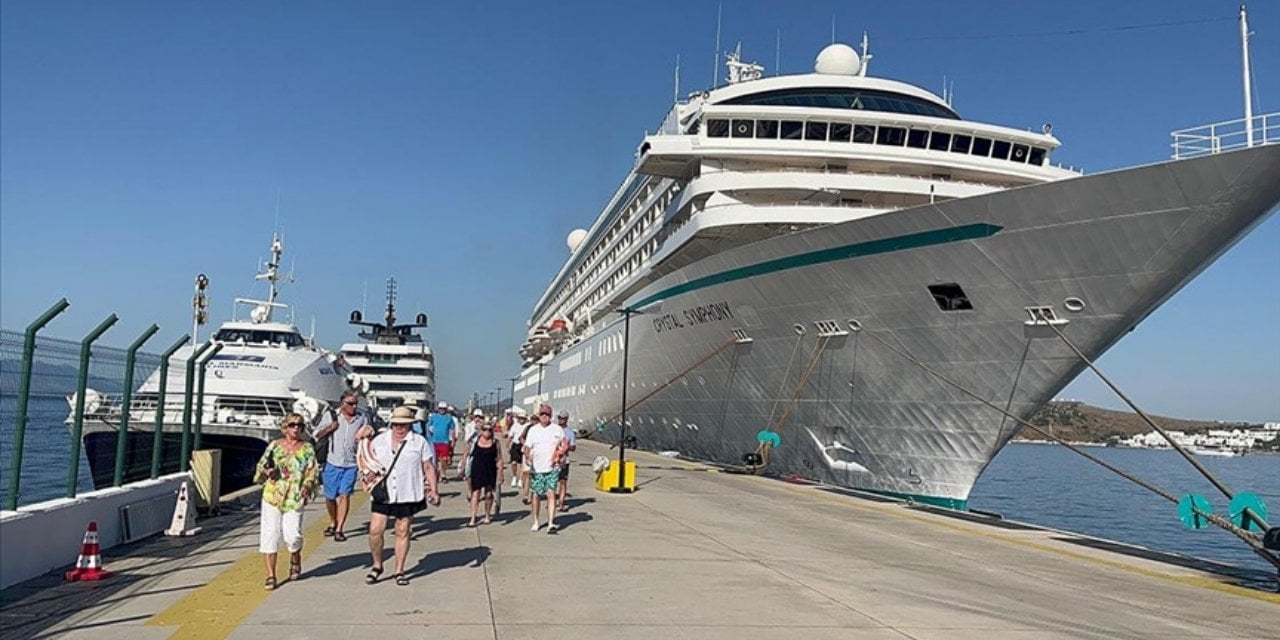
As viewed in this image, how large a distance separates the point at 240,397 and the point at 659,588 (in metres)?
19.2

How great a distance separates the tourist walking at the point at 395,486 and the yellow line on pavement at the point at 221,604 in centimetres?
86

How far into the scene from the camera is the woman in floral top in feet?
24.0

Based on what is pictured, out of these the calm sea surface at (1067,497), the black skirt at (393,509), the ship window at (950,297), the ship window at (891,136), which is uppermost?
the ship window at (891,136)

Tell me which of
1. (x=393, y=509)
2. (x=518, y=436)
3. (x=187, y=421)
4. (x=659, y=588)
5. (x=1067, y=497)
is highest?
(x=187, y=421)

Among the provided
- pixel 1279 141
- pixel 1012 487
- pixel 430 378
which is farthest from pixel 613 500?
pixel 430 378

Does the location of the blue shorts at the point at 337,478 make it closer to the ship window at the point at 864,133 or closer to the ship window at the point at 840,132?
the ship window at the point at 840,132

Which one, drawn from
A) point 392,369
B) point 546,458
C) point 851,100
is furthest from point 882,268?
point 392,369

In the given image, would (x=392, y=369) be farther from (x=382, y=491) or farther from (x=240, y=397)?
(x=382, y=491)

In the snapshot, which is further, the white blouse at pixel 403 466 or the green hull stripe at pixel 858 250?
the green hull stripe at pixel 858 250

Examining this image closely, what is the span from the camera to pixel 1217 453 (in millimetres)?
123688

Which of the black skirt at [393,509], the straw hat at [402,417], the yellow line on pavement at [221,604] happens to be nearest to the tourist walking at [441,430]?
the yellow line on pavement at [221,604]

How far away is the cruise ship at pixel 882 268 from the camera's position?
43.8 feet

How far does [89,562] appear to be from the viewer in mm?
7383

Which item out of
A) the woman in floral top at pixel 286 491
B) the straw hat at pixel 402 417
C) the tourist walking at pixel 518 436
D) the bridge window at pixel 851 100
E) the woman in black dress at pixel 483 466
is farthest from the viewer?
the bridge window at pixel 851 100
